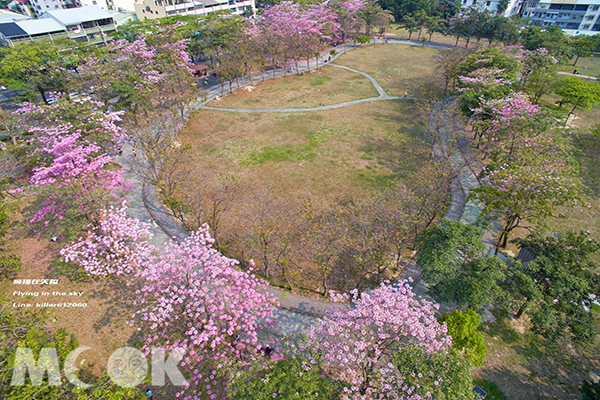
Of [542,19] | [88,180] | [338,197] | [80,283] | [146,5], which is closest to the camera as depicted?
→ [80,283]

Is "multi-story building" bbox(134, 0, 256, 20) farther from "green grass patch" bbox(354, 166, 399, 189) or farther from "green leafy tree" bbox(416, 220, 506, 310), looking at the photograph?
"green leafy tree" bbox(416, 220, 506, 310)

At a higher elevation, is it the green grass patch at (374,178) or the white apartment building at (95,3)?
the white apartment building at (95,3)

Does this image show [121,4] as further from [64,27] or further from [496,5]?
[496,5]

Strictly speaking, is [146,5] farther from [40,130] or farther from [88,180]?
[88,180]

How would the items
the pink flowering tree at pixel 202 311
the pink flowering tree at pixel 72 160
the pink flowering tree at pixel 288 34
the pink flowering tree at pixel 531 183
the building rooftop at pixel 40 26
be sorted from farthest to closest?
the building rooftop at pixel 40 26 < the pink flowering tree at pixel 288 34 < the pink flowering tree at pixel 72 160 < the pink flowering tree at pixel 531 183 < the pink flowering tree at pixel 202 311

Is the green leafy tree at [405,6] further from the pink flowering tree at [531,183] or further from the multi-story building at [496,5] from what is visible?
the pink flowering tree at [531,183]

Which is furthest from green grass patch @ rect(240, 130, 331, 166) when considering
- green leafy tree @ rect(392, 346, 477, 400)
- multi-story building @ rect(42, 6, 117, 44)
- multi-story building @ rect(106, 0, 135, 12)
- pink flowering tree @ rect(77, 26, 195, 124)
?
multi-story building @ rect(106, 0, 135, 12)

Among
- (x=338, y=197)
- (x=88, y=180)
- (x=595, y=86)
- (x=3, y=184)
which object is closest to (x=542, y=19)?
(x=595, y=86)

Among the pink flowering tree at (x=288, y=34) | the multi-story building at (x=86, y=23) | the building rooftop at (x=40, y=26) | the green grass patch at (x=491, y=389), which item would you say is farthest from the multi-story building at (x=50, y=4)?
the green grass patch at (x=491, y=389)
